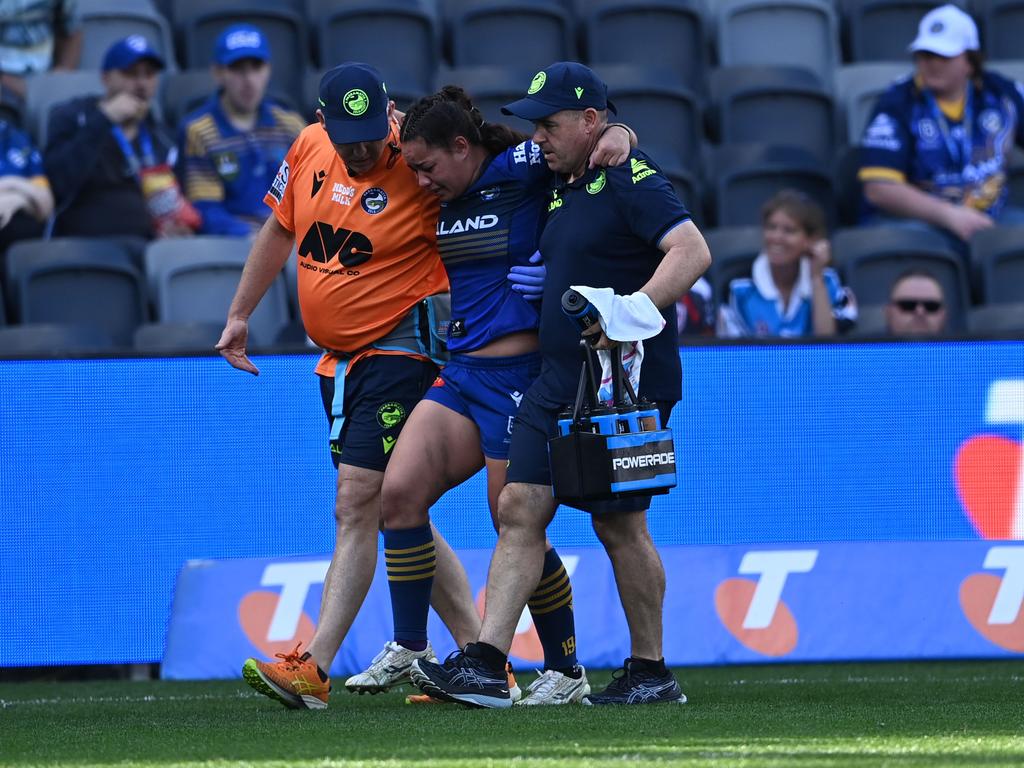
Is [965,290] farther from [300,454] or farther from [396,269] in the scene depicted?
[396,269]

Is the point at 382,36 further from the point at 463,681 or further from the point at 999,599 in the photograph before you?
the point at 463,681

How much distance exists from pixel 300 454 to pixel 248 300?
166 centimetres

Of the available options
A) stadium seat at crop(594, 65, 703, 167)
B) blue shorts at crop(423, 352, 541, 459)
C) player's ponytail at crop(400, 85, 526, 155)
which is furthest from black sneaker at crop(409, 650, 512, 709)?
stadium seat at crop(594, 65, 703, 167)

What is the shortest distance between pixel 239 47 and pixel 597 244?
4.37m

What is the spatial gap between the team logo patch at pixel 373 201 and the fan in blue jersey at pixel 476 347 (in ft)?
0.60

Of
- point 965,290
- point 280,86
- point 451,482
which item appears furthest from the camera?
point 280,86

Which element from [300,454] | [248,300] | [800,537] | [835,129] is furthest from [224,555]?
[835,129]

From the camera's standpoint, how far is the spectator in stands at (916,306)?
816 cm

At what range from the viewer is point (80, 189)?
9.06 meters

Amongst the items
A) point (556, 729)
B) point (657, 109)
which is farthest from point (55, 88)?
point (556, 729)

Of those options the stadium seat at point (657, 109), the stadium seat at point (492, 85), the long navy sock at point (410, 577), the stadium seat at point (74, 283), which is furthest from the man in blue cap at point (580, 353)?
the stadium seat at point (657, 109)

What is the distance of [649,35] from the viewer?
10.9 metres

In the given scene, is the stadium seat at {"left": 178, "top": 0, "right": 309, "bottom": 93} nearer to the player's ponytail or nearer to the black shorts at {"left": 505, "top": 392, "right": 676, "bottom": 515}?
the player's ponytail

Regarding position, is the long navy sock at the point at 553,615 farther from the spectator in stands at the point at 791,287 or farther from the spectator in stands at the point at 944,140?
the spectator in stands at the point at 944,140
